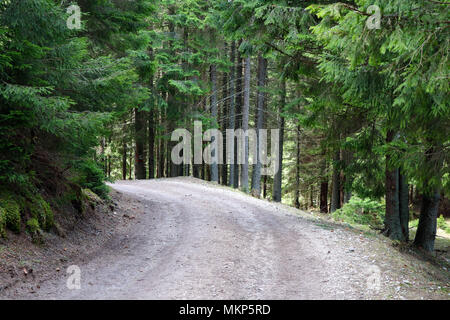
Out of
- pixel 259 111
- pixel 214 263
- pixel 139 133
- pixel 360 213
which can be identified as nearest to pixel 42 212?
pixel 214 263

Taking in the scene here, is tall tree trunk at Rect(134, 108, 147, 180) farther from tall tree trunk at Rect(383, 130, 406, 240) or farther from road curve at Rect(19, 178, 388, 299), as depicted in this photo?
tall tree trunk at Rect(383, 130, 406, 240)

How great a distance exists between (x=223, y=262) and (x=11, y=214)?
14.4 ft

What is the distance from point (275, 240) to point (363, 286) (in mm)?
3121

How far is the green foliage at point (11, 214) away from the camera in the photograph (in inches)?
249

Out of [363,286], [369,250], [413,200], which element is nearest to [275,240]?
[369,250]

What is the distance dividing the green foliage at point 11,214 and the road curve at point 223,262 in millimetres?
1529

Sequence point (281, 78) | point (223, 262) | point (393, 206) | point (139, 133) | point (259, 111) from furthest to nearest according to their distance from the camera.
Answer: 1. point (139, 133)
2. point (259, 111)
3. point (393, 206)
4. point (281, 78)
5. point (223, 262)

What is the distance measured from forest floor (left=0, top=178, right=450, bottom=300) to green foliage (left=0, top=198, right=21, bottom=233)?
1.35 ft

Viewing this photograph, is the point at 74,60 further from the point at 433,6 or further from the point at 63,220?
the point at 433,6

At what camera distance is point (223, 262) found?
6969 millimetres

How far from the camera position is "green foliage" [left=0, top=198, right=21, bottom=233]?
6320mm

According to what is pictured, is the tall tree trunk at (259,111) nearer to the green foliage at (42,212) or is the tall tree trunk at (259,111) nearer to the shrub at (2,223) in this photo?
the green foliage at (42,212)

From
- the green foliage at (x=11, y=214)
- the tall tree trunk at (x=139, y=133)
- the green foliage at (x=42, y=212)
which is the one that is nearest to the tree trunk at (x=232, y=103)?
the tall tree trunk at (x=139, y=133)

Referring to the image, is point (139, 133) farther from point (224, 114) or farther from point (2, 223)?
point (2, 223)
